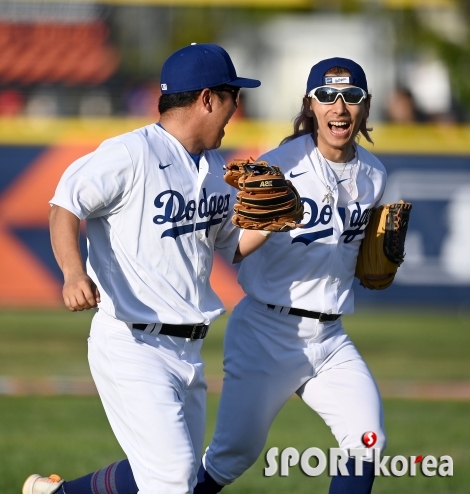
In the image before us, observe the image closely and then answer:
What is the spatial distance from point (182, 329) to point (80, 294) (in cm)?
69

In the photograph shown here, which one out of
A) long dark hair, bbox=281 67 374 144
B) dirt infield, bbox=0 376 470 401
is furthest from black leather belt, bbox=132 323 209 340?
dirt infield, bbox=0 376 470 401

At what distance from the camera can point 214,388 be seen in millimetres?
10211

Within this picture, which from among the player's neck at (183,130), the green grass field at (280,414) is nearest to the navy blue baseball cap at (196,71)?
the player's neck at (183,130)

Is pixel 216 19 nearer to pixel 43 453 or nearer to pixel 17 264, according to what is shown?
pixel 17 264

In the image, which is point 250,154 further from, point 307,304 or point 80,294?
point 80,294

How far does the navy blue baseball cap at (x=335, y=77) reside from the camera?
5195 millimetres

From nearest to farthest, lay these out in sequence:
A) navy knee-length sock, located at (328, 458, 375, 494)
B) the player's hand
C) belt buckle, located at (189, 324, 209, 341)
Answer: the player's hand
belt buckle, located at (189, 324, 209, 341)
navy knee-length sock, located at (328, 458, 375, 494)

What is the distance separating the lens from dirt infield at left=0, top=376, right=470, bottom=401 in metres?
9.69

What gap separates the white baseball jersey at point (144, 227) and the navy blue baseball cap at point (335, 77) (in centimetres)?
104

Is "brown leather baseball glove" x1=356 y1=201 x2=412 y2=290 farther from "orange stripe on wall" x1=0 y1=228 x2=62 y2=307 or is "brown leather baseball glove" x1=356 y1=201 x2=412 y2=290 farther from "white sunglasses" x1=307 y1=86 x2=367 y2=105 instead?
"orange stripe on wall" x1=0 y1=228 x2=62 y2=307

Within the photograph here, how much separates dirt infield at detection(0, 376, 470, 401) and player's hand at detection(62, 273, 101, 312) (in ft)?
19.0

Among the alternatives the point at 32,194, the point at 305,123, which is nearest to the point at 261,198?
the point at 305,123

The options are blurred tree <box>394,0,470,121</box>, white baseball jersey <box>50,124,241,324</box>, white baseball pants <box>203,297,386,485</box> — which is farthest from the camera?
blurred tree <box>394,0,470,121</box>

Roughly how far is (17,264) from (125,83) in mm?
3877
